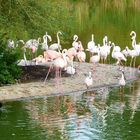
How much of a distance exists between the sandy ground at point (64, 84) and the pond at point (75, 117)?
552mm

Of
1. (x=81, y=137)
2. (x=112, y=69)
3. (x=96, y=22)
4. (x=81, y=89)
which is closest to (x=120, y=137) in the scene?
(x=81, y=137)

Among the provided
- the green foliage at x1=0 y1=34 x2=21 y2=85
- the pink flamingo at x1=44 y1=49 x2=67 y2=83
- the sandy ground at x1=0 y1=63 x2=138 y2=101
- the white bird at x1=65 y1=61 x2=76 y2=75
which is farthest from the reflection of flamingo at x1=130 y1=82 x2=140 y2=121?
the green foliage at x1=0 y1=34 x2=21 y2=85

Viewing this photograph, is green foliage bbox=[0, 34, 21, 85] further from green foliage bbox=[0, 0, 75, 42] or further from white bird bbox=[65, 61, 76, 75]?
white bird bbox=[65, 61, 76, 75]

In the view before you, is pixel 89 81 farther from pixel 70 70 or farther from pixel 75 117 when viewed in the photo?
pixel 75 117

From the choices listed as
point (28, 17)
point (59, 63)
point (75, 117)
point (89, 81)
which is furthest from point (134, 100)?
point (28, 17)

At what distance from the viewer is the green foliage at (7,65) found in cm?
1968

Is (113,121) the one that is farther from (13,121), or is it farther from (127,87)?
(127,87)

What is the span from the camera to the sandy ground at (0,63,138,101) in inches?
740

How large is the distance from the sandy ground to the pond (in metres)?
0.55

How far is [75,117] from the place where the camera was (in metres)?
15.9

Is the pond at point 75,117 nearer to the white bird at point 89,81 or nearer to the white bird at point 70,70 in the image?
the white bird at point 89,81

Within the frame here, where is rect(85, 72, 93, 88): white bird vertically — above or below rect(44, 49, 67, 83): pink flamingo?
below

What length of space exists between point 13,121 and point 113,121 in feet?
8.88

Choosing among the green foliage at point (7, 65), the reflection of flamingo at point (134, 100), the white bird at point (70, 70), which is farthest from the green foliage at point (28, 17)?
the reflection of flamingo at point (134, 100)
